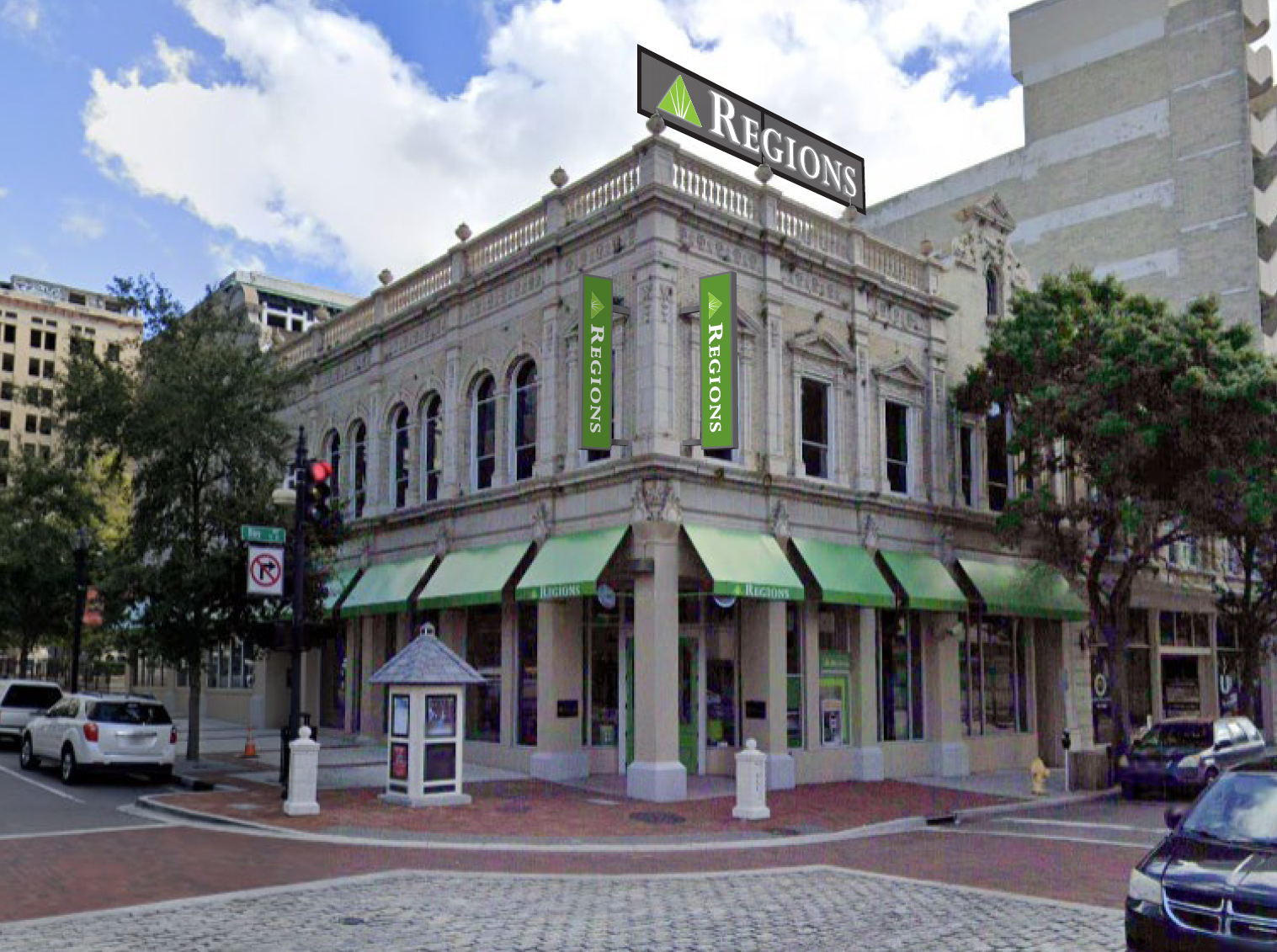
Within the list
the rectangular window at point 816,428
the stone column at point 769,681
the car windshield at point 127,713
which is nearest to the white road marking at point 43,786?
the car windshield at point 127,713

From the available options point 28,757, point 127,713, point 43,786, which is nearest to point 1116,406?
point 127,713

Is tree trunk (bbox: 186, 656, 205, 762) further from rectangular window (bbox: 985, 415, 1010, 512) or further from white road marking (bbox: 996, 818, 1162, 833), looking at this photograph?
rectangular window (bbox: 985, 415, 1010, 512)

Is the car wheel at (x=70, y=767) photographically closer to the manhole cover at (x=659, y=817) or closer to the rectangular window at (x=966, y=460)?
the manhole cover at (x=659, y=817)

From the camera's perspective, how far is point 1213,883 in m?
7.63

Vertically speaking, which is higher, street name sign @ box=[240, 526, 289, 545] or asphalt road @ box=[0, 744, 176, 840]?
street name sign @ box=[240, 526, 289, 545]

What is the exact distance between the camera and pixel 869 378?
25.1 m

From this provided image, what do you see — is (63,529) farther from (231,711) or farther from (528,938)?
(528,938)

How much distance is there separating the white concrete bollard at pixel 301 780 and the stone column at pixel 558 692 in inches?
222

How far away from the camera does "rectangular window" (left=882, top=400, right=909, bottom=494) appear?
1016 inches

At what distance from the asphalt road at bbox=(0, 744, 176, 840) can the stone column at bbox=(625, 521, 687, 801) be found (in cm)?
780

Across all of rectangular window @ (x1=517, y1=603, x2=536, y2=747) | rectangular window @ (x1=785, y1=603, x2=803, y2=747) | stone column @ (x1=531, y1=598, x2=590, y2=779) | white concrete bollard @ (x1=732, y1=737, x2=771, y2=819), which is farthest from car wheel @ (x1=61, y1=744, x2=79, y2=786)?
rectangular window @ (x1=785, y1=603, x2=803, y2=747)

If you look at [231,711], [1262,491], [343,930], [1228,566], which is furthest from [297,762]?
[1228,566]

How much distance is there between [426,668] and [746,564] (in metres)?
6.02

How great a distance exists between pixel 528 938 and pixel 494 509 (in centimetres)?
1530
